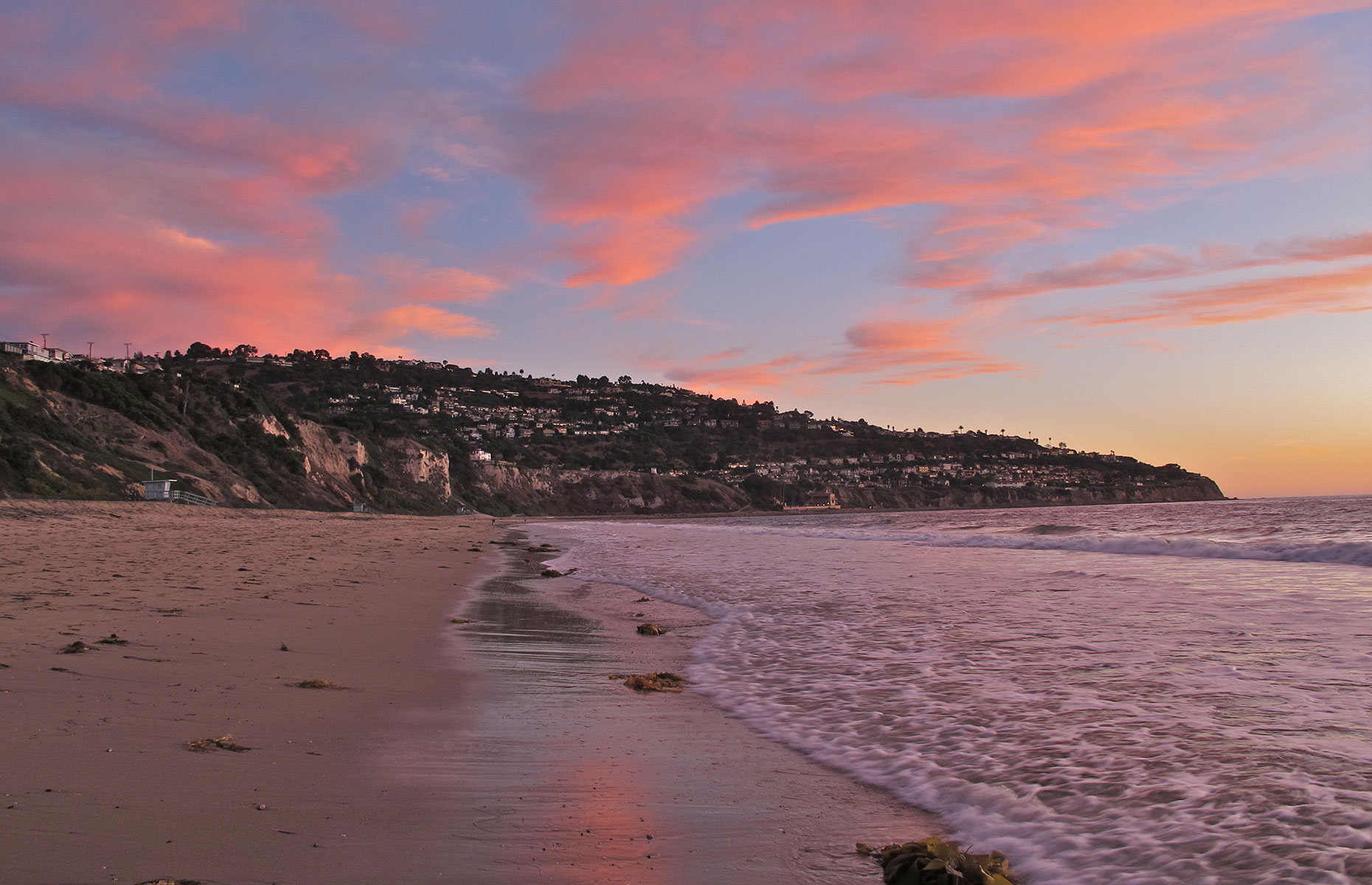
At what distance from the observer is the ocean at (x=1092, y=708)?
3600 millimetres

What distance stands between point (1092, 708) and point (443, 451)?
92.3m

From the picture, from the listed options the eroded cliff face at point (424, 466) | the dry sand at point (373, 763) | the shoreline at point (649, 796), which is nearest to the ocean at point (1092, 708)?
the shoreline at point (649, 796)

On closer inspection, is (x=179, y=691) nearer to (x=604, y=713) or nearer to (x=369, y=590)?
(x=604, y=713)

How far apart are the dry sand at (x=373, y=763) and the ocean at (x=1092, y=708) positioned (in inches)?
20.9

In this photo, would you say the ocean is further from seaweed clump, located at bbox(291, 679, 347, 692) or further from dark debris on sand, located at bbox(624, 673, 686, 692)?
seaweed clump, located at bbox(291, 679, 347, 692)

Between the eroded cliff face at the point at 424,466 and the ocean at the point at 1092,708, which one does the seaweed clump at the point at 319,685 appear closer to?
the ocean at the point at 1092,708

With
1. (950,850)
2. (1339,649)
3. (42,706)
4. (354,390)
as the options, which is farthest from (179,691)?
(354,390)

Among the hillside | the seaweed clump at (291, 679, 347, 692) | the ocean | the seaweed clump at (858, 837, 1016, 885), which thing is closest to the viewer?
the seaweed clump at (858, 837, 1016, 885)

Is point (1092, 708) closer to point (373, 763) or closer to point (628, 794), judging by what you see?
point (628, 794)

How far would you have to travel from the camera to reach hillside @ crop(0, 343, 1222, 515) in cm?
3903

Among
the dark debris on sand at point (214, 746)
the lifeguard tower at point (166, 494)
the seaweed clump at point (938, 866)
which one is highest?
the lifeguard tower at point (166, 494)

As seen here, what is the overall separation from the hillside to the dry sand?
76.7ft

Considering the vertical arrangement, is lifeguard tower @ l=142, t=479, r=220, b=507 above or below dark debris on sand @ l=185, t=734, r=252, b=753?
above

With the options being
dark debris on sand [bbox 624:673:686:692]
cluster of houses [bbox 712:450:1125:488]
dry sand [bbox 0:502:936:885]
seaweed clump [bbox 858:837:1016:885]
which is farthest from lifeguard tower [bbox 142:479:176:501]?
cluster of houses [bbox 712:450:1125:488]
